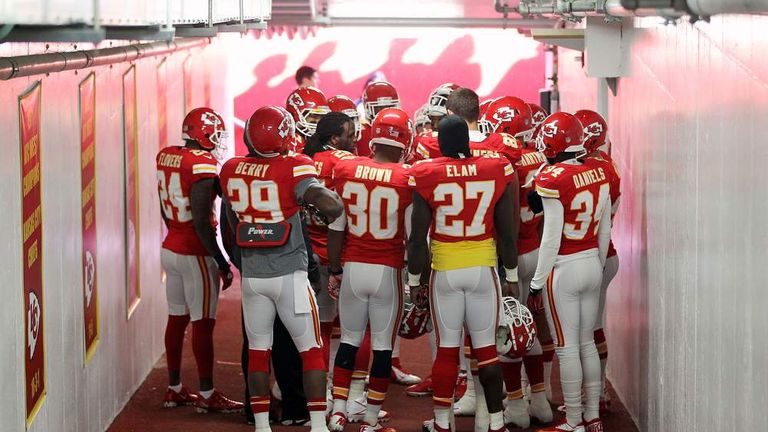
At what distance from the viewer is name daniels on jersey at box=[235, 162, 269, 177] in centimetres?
694

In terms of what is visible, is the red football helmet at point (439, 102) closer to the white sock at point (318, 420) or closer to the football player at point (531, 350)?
the football player at point (531, 350)

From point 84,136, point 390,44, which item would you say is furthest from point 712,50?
point 390,44

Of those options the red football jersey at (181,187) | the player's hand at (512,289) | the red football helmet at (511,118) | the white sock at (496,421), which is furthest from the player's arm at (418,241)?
the red football jersey at (181,187)

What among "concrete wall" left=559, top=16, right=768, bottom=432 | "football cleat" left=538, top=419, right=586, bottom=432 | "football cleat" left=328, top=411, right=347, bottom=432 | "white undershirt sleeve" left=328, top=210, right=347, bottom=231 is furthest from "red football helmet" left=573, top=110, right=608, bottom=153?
"football cleat" left=328, top=411, right=347, bottom=432

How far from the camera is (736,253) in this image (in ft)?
16.0

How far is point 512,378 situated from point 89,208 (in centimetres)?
256

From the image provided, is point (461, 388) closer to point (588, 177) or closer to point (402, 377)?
point (402, 377)

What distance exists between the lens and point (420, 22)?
44.7 feet

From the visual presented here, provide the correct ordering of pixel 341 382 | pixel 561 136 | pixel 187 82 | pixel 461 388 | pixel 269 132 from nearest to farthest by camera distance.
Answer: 1. pixel 269 132
2. pixel 561 136
3. pixel 341 382
4. pixel 461 388
5. pixel 187 82

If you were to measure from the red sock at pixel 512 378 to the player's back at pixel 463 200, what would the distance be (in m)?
0.85

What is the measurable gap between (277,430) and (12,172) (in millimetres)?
2809

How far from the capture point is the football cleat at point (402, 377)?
8953 mm

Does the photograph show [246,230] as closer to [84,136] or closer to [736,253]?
[84,136]

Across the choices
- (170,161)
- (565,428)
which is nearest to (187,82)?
(170,161)
